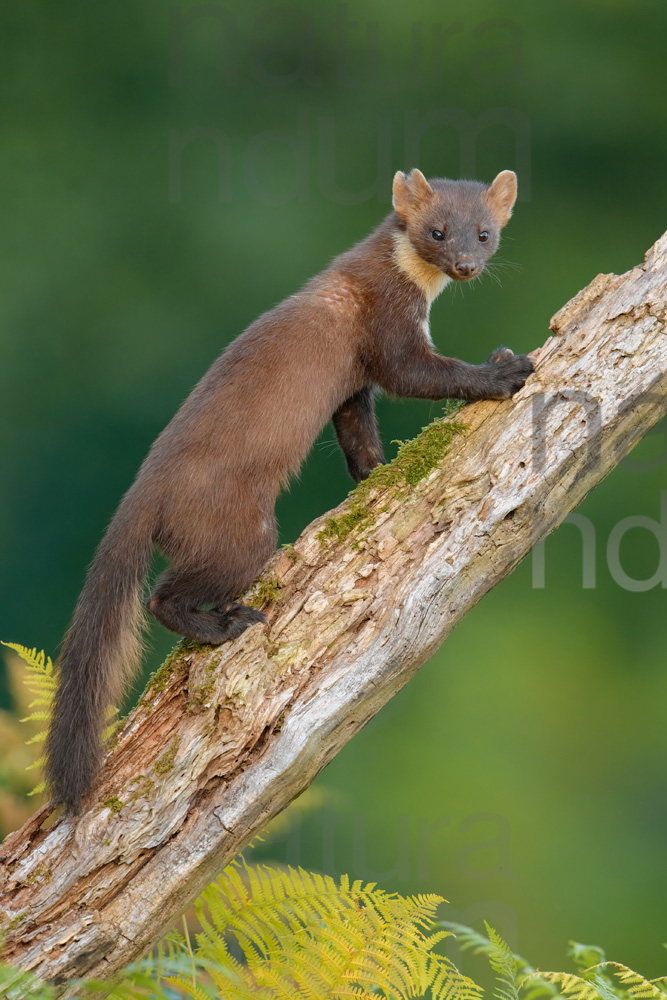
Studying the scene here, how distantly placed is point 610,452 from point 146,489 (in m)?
1.46

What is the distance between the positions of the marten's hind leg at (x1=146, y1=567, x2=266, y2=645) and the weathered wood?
0.07 m

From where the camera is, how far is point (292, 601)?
302 cm

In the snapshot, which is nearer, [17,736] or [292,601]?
[292,601]

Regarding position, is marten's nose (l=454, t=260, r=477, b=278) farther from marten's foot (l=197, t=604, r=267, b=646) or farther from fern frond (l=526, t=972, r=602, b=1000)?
fern frond (l=526, t=972, r=602, b=1000)

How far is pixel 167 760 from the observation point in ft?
9.26

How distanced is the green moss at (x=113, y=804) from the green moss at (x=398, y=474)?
3.13 ft

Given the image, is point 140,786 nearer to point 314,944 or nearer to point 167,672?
point 167,672

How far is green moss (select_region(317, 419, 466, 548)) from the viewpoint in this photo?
121 inches

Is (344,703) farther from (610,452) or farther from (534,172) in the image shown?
(534,172)

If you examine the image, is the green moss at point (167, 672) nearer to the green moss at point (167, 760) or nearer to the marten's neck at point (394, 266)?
the green moss at point (167, 760)

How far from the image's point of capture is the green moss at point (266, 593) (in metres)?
3.09

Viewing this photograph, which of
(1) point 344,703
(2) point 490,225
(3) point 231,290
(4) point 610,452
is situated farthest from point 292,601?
(3) point 231,290

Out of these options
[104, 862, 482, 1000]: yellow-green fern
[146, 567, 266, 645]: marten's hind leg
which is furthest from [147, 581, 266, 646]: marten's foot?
[104, 862, 482, 1000]: yellow-green fern

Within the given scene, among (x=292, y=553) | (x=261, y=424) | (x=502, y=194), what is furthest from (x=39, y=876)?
(x=502, y=194)
